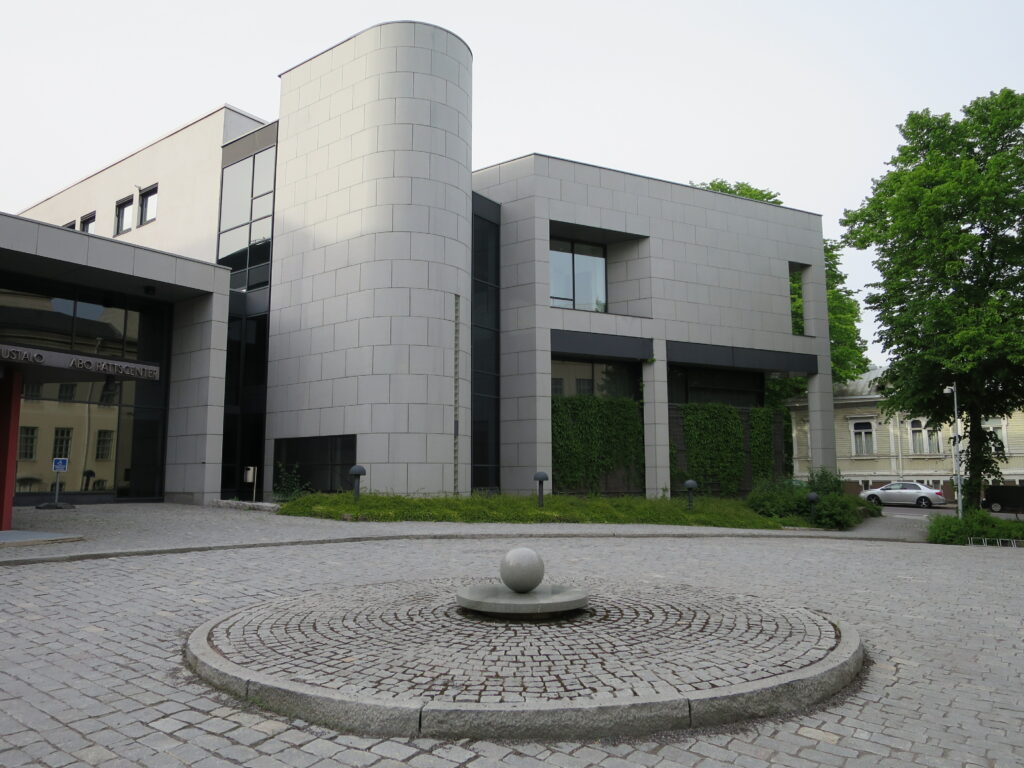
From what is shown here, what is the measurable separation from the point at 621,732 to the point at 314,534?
1178cm

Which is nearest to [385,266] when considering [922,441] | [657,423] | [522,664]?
[657,423]

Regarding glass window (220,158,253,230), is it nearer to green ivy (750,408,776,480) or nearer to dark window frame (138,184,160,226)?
dark window frame (138,184,160,226)

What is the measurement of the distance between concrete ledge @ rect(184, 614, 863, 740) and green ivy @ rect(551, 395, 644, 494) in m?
21.7

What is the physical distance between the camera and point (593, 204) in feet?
91.1

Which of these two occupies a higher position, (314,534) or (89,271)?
(89,271)

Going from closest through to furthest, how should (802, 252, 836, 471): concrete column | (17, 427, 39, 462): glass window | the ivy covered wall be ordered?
(17, 427, 39, 462): glass window → the ivy covered wall → (802, 252, 836, 471): concrete column

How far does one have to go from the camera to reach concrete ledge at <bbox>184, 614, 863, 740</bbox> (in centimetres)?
435

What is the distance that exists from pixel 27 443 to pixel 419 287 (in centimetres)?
1208

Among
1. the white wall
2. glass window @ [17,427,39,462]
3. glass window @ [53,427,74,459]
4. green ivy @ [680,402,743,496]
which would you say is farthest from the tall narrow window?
glass window @ [17,427,39,462]

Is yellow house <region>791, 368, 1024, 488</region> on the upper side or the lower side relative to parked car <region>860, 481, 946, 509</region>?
upper

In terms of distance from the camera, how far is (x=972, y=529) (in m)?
19.0

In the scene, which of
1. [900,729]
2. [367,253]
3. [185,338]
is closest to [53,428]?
[185,338]

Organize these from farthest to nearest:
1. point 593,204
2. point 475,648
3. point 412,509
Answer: point 593,204 → point 412,509 → point 475,648

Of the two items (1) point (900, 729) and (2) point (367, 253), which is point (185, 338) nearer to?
(2) point (367, 253)
